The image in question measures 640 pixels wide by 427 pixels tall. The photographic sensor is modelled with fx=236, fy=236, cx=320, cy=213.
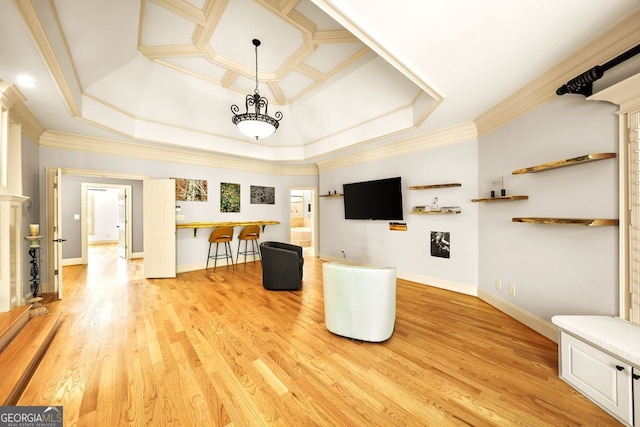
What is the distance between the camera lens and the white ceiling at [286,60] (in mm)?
1843

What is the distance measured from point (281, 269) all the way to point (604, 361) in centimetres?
366

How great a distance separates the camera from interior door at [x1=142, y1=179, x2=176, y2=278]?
16.4 feet

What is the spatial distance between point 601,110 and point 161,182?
6.65m

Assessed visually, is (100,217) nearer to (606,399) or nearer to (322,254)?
(322,254)

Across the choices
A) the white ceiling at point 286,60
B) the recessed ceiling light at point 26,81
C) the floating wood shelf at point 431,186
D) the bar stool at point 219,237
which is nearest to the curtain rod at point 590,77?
the white ceiling at point 286,60

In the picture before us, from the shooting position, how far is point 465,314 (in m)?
3.23

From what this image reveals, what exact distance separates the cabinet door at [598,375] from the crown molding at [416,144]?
313cm

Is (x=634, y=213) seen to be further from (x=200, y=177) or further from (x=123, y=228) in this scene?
(x=123, y=228)

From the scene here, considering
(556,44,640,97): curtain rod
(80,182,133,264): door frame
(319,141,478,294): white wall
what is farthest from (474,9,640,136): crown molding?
(80,182,133,264): door frame

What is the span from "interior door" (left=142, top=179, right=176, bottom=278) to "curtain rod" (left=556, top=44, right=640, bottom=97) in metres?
6.24

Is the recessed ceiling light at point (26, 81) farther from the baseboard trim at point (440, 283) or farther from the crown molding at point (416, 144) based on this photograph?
the baseboard trim at point (440, 283)

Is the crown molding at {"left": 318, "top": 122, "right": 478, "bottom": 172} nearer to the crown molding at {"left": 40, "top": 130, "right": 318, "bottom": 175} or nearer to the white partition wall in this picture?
the crown molding at {"left": 40, "top": 130, "right": 318, "bottom": 175}

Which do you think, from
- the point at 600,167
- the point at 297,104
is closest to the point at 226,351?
the point at 600,167

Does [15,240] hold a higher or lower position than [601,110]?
lower
